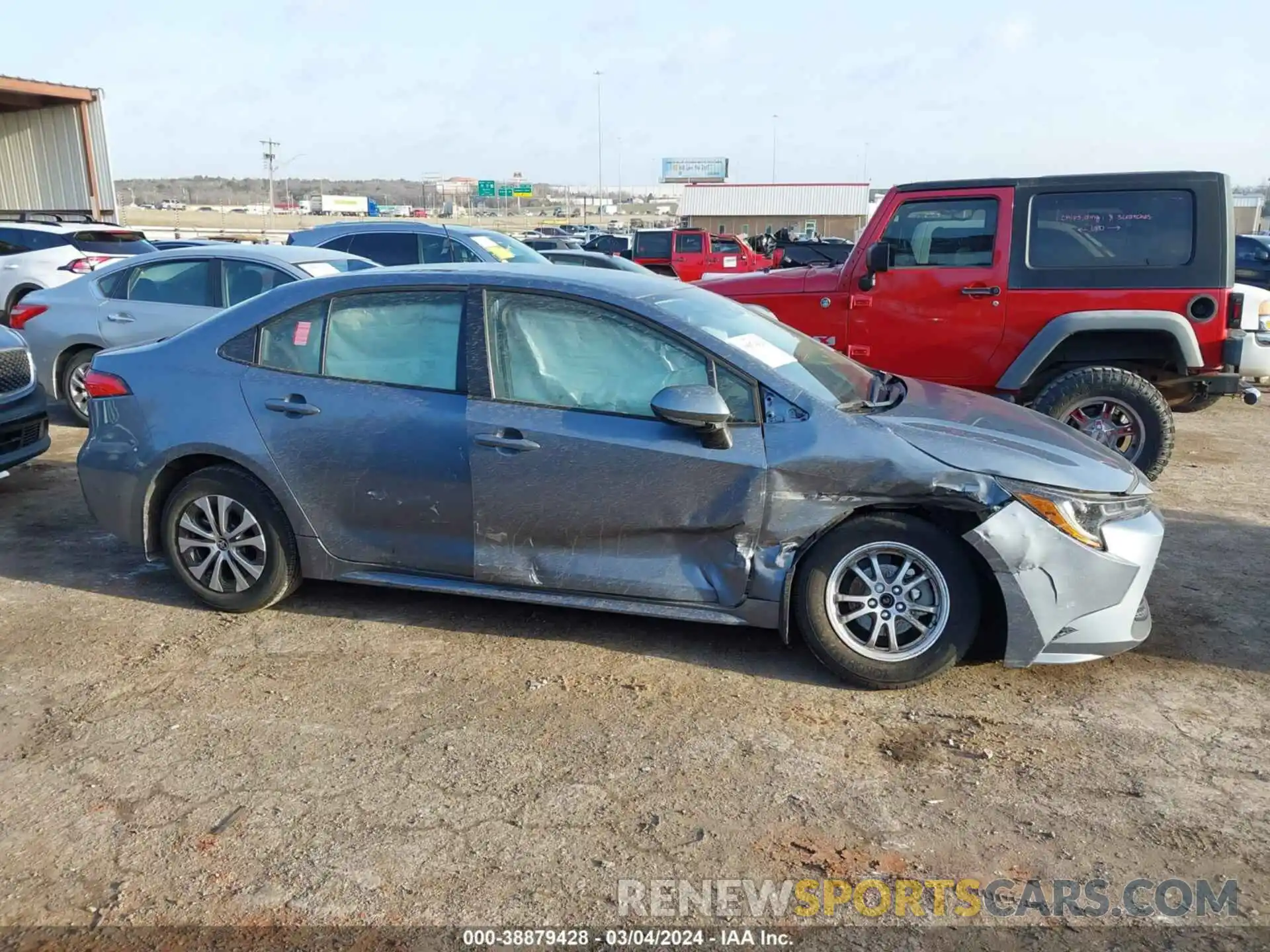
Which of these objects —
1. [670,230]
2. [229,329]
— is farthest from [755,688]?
[670,230]

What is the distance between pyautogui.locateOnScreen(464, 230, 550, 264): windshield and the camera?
10930 millimetres

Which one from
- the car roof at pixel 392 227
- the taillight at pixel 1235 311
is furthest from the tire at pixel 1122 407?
the car roof at pixel 392 227

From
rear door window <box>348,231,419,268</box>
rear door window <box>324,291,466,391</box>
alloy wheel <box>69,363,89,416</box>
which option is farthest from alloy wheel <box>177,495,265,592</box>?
rear door window <box>348,231,419,268</box>

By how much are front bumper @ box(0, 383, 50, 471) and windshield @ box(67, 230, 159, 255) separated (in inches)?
273

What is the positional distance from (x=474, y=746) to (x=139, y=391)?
258 centimetres

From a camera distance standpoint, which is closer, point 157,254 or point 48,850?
point 48,850

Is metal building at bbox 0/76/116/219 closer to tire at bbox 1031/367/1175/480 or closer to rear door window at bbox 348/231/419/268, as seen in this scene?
rear door window at bbox 348/231/419/268

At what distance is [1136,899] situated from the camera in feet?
8.95

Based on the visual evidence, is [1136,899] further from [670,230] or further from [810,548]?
[670,230]

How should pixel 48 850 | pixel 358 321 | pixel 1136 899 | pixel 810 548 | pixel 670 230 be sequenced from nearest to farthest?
1. pixel 1136 899
2. pixel 48 850
3. pixel 810 548
4. pixel 358 321
5. pixel 670 230

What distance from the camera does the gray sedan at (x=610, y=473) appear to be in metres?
3.76

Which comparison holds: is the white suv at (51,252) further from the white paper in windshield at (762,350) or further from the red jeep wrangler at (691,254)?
the red jeep wrangler at (691,254)

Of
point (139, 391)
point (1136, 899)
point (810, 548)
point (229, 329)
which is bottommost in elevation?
point (1136, 899)

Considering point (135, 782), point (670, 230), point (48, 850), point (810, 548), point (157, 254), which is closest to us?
point (48, 850)
